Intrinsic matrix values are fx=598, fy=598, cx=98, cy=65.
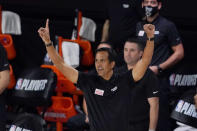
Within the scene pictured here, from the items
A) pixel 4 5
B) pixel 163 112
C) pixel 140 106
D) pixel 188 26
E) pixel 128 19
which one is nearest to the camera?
pixel 140 106

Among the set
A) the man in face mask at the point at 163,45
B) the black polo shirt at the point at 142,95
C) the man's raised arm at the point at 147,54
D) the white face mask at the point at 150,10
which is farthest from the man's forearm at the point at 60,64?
the white face mask at the point at 150,10

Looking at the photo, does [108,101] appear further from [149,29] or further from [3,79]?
[3,79]

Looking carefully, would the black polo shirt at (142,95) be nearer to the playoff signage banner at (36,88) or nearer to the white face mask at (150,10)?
the white face mask at (150,10)

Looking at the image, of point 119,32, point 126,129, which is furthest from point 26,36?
point 126,129

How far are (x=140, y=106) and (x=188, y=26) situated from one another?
7.31ft

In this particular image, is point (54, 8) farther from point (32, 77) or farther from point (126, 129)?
point (126, 129)

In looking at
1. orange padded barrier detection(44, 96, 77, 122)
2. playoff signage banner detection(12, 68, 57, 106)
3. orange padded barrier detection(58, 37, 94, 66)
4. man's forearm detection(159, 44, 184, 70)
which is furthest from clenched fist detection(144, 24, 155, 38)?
orange padded barrier detection(58, 37, 94, 66)

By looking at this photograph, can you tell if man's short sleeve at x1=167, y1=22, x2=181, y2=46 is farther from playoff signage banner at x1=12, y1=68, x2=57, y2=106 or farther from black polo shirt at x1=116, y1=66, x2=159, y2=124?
playoff signage banner at x1=12, y1=68, x2=57, y2=106

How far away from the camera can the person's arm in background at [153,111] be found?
652 cm

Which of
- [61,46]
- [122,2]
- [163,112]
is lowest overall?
[163,112]

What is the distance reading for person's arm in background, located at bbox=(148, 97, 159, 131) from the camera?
21.4 ft

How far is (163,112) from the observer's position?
23.6ft

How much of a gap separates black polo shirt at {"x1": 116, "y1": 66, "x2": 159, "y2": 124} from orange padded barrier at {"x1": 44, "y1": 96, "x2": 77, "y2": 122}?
3.95 feet

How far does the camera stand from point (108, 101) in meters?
5.89
